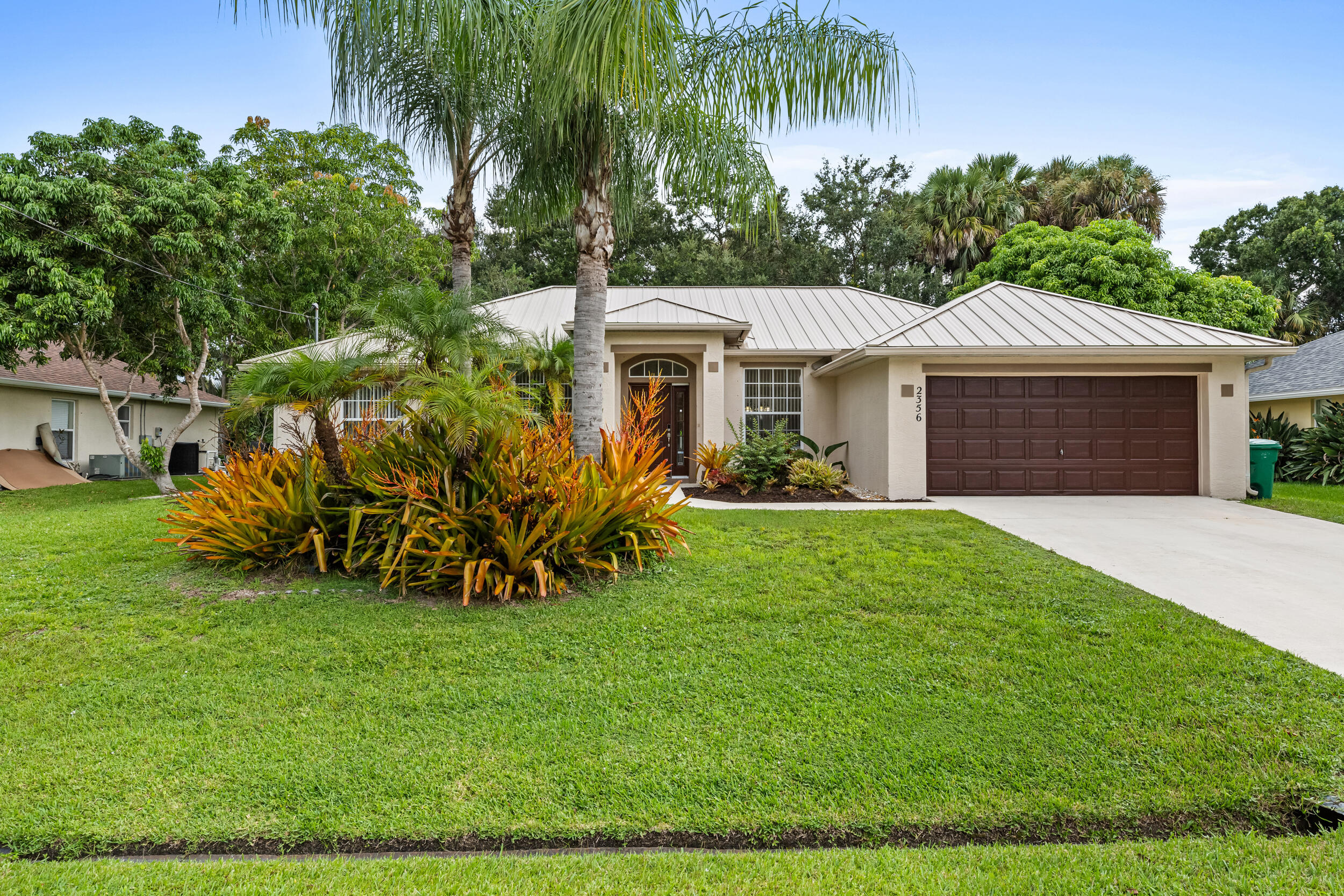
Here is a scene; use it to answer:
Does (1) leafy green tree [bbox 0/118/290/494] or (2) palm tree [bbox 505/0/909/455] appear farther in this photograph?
(1) leafy green tree [bbox 0/118/290/494]

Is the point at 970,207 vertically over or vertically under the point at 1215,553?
over

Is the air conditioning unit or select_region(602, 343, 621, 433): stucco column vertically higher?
select_region(602, 343, 621, 433): stucco column

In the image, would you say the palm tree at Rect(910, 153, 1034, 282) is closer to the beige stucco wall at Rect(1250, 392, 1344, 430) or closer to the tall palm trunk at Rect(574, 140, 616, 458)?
the beige stucco wall at Rect(1250, 392, 1344, 430)

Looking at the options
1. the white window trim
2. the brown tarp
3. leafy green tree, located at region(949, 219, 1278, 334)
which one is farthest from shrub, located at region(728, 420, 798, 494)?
the white window trim

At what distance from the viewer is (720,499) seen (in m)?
11.5

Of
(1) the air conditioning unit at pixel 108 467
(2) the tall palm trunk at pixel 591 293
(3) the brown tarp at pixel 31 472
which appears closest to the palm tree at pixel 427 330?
(2) the tall palm trunk at pixel 591 293

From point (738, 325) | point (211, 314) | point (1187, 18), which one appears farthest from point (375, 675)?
point (1187, 18)

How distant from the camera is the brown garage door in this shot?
1165 cm

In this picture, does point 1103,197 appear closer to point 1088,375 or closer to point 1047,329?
point 1047,329

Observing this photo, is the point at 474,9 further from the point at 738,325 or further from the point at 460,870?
the point at 738,325

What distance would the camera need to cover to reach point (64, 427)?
17.4m

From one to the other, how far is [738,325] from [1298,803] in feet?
35.9

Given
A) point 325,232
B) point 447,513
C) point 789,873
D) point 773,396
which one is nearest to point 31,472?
point 325,232

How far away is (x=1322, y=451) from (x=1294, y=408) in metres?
3.53
